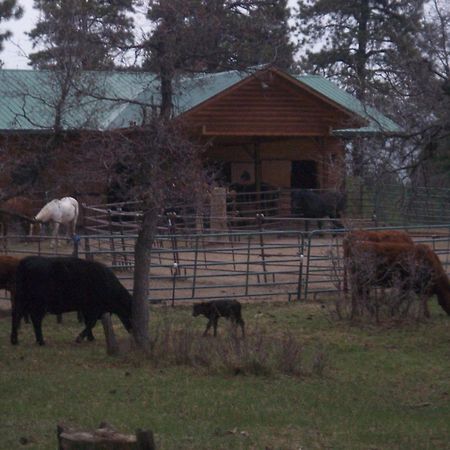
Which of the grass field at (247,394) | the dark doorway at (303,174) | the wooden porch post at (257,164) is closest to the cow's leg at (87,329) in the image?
the grass field at (247,394)

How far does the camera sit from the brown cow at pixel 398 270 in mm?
14914

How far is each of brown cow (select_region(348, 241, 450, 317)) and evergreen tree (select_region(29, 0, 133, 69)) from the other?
215 inches

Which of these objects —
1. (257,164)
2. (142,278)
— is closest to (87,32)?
(142,278)

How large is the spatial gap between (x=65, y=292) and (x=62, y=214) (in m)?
11.4

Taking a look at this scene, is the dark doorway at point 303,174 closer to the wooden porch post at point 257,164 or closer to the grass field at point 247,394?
the wooden porch post at point 257,164

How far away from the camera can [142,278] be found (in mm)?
12484

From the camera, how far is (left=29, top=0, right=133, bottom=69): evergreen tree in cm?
1086

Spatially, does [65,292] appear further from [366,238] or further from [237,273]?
[237,273]

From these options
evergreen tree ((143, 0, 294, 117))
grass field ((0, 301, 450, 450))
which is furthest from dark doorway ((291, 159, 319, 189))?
evergreen tree ((143, 0, 294, 117))

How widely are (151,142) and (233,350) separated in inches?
94.1

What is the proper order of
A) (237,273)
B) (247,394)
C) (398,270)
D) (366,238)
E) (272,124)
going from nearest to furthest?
(247,394), (398,270), (366,238), (237,273), (272,124)

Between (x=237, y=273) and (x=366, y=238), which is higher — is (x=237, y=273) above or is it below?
below

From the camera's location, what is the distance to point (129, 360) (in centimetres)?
1184

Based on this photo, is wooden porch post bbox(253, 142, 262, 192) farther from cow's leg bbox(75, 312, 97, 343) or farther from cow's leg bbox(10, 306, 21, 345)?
cow's leg bbox(10, 306, 21, 345)
